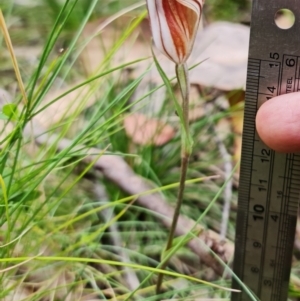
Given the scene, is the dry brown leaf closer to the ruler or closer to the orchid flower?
the ruler

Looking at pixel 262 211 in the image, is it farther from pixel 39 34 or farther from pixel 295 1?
pixel 39 34

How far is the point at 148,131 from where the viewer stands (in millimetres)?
983

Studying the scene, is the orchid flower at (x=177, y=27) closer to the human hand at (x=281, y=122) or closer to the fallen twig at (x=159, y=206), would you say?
the human hand at (x=281, y=122)

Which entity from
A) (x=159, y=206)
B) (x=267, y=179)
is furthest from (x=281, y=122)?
(x=159, y=206)

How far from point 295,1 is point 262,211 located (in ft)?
0.80

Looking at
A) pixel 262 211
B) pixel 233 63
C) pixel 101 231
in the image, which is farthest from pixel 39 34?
pixel 262 211

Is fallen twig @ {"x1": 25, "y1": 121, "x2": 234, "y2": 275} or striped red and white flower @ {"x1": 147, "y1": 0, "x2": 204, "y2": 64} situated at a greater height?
striped red and white flower @ {"x1": 147, "y1": 0, "x2": 204, "y2": 64}

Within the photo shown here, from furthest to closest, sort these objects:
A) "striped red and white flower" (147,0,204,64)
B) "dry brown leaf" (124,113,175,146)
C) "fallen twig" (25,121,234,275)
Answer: "dry brown leaf" (124,113,175,146)
"fallen twig" (25,121,234,275)
"striped red and white flower" (147,0,204,64)

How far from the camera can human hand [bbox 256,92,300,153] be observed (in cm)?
52

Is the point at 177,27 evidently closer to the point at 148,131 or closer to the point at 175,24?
the point at 175,24

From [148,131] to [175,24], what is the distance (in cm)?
50

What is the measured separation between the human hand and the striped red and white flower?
100 mm

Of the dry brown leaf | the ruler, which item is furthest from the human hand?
the dry brown leaf

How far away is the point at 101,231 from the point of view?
2.54 feet
